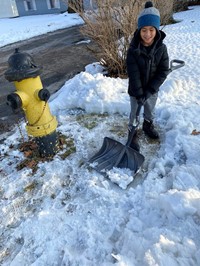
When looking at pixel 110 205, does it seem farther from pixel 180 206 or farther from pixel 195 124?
pixel 195 124

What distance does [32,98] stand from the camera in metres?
2.79

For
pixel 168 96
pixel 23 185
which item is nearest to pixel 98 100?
pixel 168 96

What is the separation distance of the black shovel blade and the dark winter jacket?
2.12 feet

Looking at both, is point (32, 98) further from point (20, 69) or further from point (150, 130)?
point (150, 130)

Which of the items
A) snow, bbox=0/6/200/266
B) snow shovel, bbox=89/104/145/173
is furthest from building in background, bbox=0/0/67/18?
snow shovel, bbox=89/104/145/173

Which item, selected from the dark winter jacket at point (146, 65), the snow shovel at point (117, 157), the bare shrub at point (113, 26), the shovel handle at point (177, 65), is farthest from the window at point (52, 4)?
the snow shovel at point (117, 157)

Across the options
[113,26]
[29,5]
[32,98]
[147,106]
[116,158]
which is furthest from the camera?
[29,5]

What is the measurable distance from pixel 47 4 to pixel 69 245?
2488 centimetres

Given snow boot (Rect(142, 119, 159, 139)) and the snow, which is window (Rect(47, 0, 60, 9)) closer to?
the snow

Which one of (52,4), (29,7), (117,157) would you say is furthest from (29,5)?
(117,157)

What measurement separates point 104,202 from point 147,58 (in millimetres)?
1556

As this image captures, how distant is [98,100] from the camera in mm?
4180

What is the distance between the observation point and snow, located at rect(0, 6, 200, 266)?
1985mm

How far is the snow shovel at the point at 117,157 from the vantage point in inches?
112
